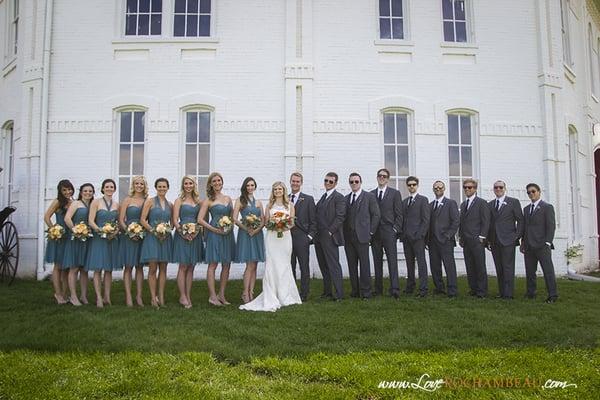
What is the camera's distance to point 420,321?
23.5 ft

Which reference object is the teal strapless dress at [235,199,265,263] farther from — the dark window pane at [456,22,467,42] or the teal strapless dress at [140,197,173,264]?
the dark window pane at [456,22,467,42]

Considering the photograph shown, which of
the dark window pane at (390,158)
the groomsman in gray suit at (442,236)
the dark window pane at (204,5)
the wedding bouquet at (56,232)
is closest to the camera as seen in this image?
the wedding bouquet at (56,232)

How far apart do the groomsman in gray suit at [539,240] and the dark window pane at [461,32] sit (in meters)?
5.69

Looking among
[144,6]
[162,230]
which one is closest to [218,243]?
[162,230]

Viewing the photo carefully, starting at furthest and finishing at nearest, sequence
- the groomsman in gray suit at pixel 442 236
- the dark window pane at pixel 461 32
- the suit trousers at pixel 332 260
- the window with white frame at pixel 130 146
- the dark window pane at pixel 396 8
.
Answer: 1. the dark window pane at pixel 461 32
2. the dark window pane at pixel 396 8
3. the window with white frame at pixel 130 146
4. the groomsman in gray suit at pixel 442 236
5. the suit trousers at pixel 332 260

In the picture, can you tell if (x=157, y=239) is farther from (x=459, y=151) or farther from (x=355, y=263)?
(x=459, y=151)

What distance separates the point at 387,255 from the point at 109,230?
461cm

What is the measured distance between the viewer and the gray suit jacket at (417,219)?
31.2 ft

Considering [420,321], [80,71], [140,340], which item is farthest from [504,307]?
[80,71]

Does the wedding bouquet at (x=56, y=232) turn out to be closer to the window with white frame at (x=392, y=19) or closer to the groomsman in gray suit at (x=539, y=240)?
the groomsman in gray suit at (x=539, y=240)

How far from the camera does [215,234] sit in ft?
28.5

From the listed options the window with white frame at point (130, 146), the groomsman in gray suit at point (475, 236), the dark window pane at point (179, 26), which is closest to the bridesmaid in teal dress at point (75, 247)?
the window with white frame at point (130, 146)

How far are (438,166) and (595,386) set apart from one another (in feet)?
27.9

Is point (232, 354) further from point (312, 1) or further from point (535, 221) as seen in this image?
point (312, 1)
